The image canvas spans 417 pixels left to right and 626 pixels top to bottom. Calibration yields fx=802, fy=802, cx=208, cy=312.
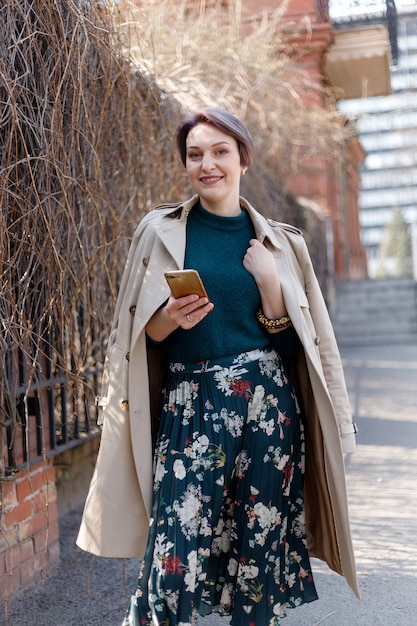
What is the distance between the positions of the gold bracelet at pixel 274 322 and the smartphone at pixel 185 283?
1.13 feet

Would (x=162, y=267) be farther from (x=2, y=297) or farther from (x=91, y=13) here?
(x=91, y=13)

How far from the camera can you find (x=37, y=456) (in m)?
3.69

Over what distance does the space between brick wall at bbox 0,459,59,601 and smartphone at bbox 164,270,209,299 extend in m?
1.28

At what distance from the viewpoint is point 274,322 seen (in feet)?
8.50

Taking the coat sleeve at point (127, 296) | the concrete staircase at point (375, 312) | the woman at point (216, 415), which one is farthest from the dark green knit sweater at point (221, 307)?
the concrete staircase at point (375, 312)

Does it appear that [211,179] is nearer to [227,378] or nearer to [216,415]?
[227,378]

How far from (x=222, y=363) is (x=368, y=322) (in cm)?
1274

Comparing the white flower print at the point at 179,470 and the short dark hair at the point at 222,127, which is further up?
the short dark hair at the point at 222,127

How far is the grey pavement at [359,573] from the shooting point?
3361mm

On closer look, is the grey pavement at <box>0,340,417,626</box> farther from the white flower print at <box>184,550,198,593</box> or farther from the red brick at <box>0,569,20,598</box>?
the white flower print at <box>184,550,198,593</box>

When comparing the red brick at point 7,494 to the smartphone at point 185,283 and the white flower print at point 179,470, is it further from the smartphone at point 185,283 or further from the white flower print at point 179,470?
the smartphone at point 185,283

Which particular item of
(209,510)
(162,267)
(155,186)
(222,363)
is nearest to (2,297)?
(162,267)

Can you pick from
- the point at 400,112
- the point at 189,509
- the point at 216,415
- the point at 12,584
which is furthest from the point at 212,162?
the point at 400,112

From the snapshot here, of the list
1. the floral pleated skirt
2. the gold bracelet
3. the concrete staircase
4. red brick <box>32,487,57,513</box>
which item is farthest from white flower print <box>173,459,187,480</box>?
the concrete staircase
